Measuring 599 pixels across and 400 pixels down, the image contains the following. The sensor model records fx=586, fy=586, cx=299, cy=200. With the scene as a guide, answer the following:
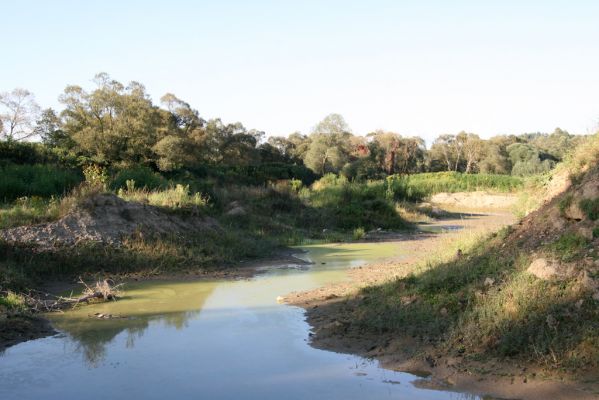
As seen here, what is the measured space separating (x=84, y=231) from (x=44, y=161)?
24359mm

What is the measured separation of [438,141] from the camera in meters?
95.1

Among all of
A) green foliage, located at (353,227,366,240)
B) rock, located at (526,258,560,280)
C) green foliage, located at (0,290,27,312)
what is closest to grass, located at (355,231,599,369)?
rock, located at (526,258,560,280)

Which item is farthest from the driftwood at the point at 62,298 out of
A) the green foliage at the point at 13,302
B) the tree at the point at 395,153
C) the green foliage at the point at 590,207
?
the tree at the point at 395,153

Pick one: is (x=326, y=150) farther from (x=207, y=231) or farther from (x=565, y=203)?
(x=565, y=203)

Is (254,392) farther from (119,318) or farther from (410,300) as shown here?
(119,318)

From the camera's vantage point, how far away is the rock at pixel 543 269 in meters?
7.86

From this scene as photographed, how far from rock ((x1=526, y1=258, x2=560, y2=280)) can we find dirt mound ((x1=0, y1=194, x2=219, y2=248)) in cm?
1062

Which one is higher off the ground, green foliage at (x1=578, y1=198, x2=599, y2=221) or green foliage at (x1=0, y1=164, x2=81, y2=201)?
green foliage at (x1=0, y1=164, x2=81, y2=201)

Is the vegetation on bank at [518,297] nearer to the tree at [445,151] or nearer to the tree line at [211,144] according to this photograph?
the tree line at [211,144]

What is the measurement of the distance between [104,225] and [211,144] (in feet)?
165

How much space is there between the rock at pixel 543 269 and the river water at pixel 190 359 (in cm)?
242

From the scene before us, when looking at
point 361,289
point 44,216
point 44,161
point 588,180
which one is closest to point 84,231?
point 44,216

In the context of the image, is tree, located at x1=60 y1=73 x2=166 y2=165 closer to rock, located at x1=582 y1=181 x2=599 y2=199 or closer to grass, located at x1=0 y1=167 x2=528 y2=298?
grass, located at x1=0 y1=167 x2=528 y2=298

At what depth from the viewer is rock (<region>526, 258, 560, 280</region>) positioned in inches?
309
